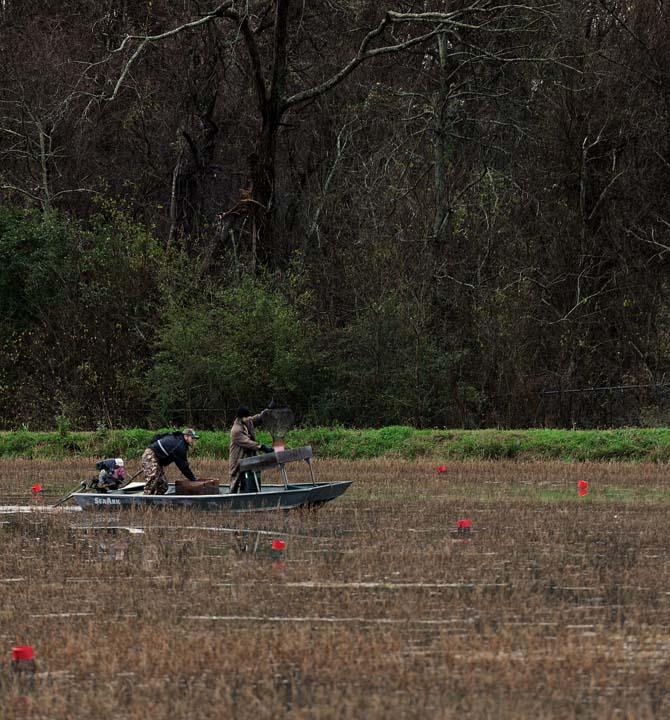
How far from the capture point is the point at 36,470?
103ft

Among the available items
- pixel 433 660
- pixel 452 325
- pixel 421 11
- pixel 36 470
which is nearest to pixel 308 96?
pixel 421 11

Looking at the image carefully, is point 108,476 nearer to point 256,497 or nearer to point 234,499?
point 234,499

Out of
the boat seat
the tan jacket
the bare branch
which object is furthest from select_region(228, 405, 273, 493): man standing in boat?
the bare branch

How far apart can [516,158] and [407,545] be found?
26.5 meters

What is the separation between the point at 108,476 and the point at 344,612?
11.6m

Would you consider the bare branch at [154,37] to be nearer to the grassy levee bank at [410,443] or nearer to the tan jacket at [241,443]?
the grassy levee bank at [410,443]

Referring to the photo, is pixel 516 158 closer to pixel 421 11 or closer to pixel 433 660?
pixel 421 11

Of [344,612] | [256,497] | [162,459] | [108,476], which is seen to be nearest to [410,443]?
[108,476]

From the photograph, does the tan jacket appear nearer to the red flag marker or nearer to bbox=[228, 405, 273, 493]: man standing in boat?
bbox=[228, 405, 273, 493]: man standing in boat

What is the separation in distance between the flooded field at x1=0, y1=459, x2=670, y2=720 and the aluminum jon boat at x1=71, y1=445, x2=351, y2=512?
0.29m

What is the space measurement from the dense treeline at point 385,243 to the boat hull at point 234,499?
1419 centimetres

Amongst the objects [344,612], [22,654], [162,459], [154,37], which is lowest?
[344,612]

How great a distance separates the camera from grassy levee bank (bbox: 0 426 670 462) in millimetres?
31031

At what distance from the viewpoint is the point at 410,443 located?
3322 centimetres
